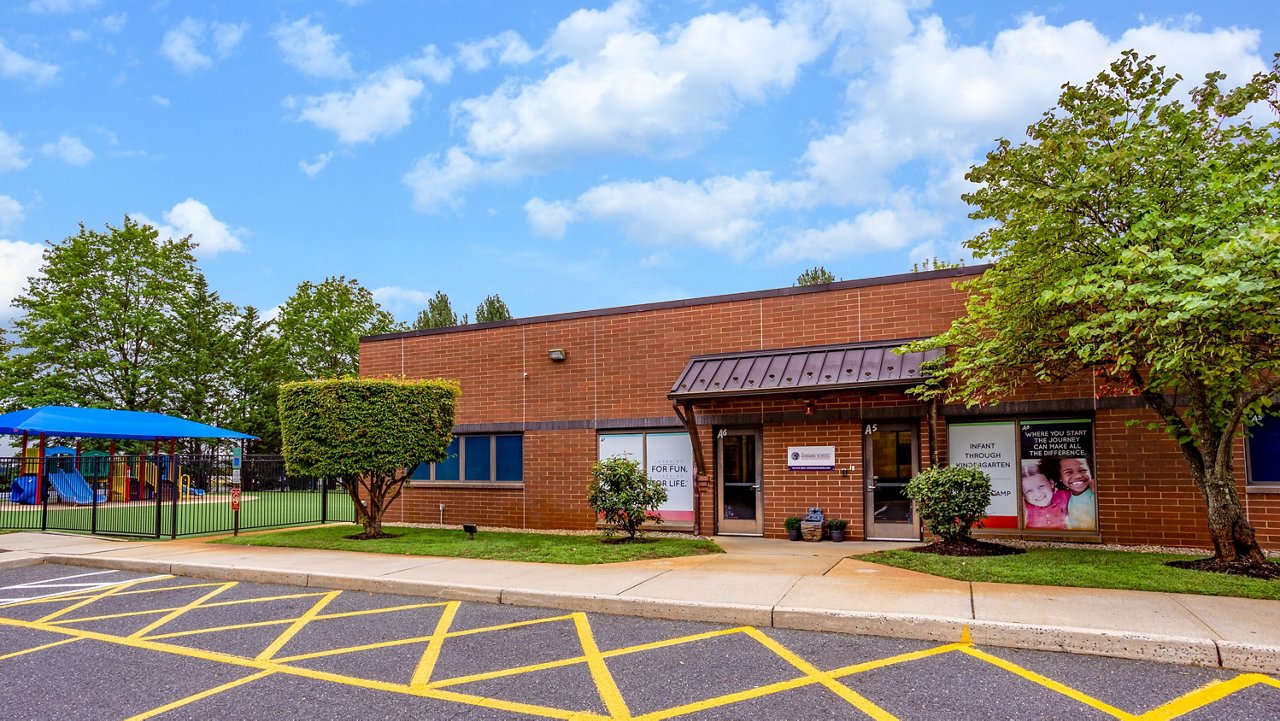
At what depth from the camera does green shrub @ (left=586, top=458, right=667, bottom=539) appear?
41.4 feet

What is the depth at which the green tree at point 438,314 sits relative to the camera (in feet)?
168

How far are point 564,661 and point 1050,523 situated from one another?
9473mm

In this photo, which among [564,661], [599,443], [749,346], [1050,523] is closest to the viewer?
[564,661]

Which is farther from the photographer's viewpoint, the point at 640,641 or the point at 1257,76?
the point at 1257,76

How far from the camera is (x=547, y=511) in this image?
16.0 m

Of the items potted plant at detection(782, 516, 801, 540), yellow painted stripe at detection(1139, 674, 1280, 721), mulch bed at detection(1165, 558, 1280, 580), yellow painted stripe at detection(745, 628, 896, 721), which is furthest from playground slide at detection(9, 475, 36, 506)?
mulch bed at detection(1165, 558, 1280, 580)

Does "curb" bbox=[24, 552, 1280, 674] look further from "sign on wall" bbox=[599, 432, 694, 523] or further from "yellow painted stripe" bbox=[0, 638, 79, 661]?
"sign on wall" bbox=[599, 432, 694, 523]

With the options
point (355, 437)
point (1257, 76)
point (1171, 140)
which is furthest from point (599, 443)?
point (1257, 76)

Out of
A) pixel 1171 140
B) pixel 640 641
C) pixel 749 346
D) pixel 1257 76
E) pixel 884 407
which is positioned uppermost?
pixel 1257 76

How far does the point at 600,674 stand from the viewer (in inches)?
230

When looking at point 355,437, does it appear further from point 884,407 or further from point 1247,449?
point 1247,449

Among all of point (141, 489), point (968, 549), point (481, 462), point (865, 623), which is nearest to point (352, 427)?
point (481, 462)

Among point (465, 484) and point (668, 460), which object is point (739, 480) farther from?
point (465, 484)

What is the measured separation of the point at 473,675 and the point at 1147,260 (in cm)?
747
